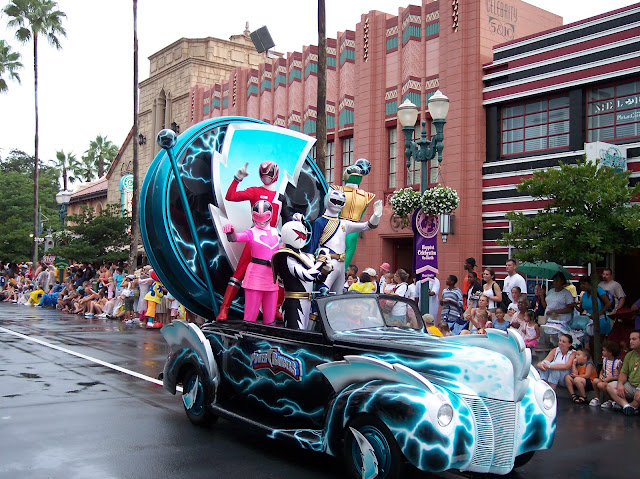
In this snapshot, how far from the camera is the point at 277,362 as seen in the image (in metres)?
6.41

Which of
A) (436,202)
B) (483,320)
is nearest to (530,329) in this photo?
(483,320)

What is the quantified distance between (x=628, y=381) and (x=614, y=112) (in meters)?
8.70

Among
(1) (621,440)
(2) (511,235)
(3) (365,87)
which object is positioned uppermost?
(3) (365,87)

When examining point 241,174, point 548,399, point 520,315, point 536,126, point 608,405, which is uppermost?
point 536,126

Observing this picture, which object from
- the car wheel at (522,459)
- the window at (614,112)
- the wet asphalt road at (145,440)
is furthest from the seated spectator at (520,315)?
the window at (614,112)

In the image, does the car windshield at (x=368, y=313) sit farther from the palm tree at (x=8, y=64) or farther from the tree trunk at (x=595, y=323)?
the palm tree at (x=8, y=64)

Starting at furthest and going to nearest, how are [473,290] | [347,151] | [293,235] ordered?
1. [347,151]
2. [473,290]
3. [293,235]

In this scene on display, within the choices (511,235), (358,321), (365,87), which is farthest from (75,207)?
(358,321)

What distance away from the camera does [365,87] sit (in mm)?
21219

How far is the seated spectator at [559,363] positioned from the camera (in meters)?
10.1

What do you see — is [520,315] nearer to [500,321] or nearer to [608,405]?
[500,321]

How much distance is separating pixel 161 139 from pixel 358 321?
3.05 metres

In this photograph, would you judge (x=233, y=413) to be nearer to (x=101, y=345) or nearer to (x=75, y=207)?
(x=101, y=345)

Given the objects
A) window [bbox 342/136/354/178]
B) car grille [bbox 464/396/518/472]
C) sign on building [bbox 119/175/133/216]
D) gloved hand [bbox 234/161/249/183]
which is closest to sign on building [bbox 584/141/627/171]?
gloved hand [bbox 234/161/249/183]
